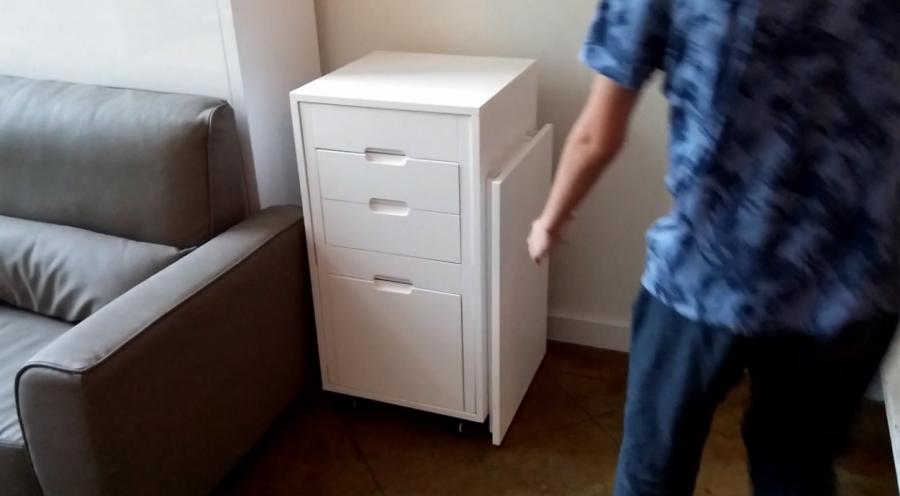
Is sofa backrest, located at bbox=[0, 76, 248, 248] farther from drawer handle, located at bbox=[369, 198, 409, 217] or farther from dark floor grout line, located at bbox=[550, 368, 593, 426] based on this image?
dark floor grout line, located at bbox=[550, 368, 593, 426]

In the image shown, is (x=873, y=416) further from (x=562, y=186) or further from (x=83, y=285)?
(x=83, y=285)

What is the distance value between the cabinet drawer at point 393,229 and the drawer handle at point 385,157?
10cm

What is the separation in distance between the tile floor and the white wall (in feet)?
1.95

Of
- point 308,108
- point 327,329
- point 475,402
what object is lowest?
point 475,402

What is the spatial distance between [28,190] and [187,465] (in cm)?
77

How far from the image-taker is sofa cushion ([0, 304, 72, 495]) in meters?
1.50

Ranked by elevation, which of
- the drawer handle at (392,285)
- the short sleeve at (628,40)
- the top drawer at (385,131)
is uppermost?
the short sleeve at (628,40)

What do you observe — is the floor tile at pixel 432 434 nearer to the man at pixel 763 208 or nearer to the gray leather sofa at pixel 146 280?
the gray leather sofa at pixel 146 280

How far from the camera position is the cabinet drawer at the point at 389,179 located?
1.78m

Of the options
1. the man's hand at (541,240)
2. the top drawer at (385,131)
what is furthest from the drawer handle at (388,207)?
the man's hand at (541,240)

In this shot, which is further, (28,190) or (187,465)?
(28,190)

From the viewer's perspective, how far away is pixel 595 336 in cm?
238

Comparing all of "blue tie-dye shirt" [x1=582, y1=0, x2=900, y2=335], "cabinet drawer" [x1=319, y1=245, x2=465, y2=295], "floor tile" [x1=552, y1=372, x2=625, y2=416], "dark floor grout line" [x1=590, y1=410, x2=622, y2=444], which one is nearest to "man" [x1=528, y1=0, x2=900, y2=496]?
"blue tie-dye shirt" [x1=582, y1=0, x2=900, y2=335]

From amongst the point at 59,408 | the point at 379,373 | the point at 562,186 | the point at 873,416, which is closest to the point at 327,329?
the point at 379,373
